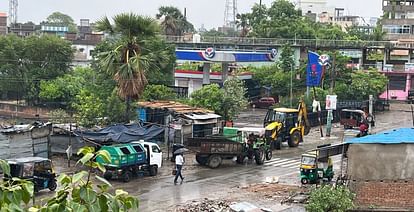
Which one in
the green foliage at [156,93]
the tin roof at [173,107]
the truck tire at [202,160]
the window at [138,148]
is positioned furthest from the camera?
the green foliage at [156,93]

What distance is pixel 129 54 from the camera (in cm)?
2791

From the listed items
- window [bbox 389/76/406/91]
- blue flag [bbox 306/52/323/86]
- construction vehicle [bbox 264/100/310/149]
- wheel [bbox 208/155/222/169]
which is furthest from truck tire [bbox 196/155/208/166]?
window [bbox 389/76/406/91]

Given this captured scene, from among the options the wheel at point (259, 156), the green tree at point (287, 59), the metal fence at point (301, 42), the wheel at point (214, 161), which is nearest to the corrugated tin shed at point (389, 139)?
the wheel at point (259, 156)

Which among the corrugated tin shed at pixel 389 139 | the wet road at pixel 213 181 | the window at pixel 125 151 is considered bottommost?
the wet road at pixel 213 181

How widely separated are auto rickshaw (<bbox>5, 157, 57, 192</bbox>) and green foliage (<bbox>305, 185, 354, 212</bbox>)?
8.09 meters

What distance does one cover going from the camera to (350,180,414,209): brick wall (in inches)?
714

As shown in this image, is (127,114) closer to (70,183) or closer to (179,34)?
(70,183)

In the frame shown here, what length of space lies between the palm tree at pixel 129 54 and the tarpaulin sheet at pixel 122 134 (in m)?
1.48

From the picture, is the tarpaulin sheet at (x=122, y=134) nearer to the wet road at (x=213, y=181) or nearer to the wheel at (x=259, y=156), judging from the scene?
the wet road at (x=213, y=181)

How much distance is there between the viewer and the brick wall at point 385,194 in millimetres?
18141

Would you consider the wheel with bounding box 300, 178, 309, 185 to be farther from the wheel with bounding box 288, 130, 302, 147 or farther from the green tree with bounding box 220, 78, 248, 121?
the green tree with bounding box 220, 78, 248, 121

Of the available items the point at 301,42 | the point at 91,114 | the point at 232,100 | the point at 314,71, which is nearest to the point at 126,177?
the point at 91,114

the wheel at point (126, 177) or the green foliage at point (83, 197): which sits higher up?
the green foliage at point (83, 197)

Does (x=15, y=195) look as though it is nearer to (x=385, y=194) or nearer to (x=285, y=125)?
(x=385, y=194)
